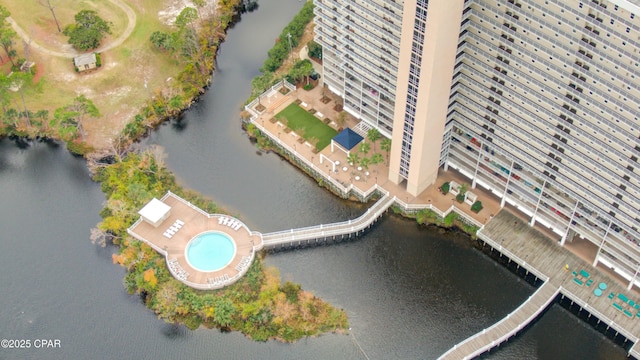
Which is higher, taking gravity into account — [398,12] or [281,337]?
[398,12]

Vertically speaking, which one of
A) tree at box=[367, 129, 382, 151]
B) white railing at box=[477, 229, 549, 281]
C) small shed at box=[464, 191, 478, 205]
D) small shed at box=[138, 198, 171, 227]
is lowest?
white railing at box=[477, 229, 549, 281]

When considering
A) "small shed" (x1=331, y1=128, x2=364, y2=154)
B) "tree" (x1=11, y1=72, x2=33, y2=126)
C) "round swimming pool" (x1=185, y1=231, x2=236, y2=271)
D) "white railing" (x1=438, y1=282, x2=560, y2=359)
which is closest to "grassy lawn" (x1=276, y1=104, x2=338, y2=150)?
"small shed" (x1=331, y1=128, x2=364, y2=154)

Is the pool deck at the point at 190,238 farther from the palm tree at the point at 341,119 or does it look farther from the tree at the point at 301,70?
the tree at the point at 301,70

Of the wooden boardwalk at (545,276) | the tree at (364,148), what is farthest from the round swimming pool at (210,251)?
the wooden boardwalk at (545,276)

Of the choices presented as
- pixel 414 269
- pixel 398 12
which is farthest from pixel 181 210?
pixel 398 12

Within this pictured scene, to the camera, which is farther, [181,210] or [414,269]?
[181,210]

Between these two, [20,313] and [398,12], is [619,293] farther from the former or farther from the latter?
[20,313]

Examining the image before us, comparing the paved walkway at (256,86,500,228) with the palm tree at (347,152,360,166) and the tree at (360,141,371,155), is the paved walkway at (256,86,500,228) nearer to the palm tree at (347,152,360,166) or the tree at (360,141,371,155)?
the palm tree at (347,152,360,166)
